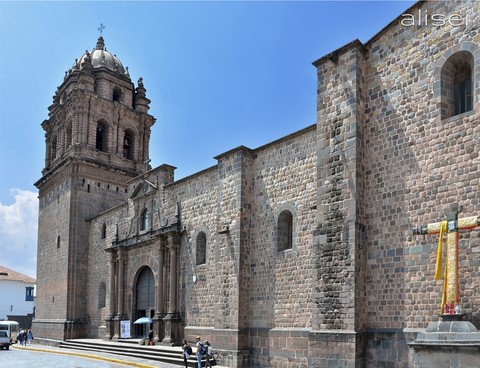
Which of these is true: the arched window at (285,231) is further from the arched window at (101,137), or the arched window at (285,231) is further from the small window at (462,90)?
the arched window at (101,137)

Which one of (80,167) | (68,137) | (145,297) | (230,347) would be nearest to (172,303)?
(145,297)

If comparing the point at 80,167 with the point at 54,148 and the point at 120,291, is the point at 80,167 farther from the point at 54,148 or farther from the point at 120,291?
the point at 120,291

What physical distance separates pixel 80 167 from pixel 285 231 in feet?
56.2

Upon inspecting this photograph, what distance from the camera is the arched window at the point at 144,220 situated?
24.3m

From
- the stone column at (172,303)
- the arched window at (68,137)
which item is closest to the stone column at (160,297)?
the stone column at (172,303)

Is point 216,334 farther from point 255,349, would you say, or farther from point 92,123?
point 92,123

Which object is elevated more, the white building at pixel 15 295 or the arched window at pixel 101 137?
the arched window at pixel 101 137

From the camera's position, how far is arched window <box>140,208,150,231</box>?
24303 mm

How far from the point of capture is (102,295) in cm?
2825

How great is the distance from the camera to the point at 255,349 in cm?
1656

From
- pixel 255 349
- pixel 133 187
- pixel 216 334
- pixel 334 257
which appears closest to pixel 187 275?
pixel 216 334

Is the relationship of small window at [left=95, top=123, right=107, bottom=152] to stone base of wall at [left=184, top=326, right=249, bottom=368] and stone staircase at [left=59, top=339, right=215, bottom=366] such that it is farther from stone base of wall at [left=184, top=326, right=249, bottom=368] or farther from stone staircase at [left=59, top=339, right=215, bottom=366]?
stone base of wall at [left=184, top=326, right=249, bottom=368]

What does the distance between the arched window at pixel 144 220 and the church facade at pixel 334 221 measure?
5 centimetres

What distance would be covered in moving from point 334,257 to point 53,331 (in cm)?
2268
